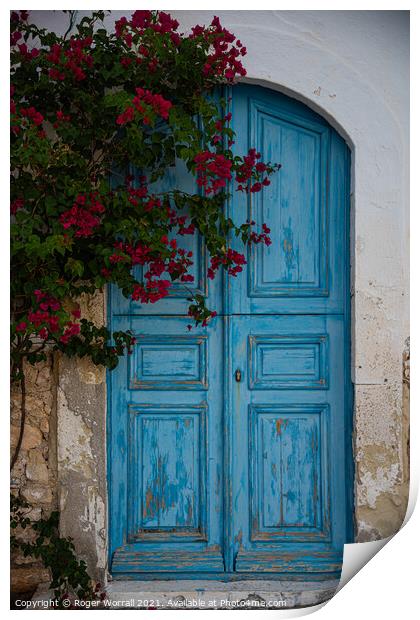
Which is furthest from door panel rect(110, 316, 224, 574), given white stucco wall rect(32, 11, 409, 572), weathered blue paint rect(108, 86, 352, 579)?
white stucco wall rect(32, 11, 409, 572)

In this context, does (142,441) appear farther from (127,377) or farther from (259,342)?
(259,342)

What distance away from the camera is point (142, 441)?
11.3 ft

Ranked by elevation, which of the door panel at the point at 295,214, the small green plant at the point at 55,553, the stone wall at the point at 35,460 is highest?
the door panel at the point at 295,214

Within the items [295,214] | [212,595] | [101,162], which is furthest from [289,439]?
[101,162]

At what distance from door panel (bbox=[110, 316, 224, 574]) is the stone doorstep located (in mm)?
174

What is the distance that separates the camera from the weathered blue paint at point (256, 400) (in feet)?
11.3

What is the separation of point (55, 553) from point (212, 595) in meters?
0.78

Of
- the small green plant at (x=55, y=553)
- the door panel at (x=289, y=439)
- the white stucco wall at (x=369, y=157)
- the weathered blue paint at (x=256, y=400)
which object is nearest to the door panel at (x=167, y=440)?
the weathered blue paint at (x=256, y=400)

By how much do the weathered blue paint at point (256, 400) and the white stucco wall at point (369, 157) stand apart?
12 centimetres

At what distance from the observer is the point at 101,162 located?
317 centimetres

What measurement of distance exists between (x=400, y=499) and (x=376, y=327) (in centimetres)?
83

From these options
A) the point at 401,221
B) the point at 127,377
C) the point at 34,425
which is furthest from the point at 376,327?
the point at 34,425

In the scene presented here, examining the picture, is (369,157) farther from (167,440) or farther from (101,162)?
(167,440)

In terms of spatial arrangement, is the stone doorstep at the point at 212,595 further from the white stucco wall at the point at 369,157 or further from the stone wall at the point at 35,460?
the white stucco wall at the point at 369,157
